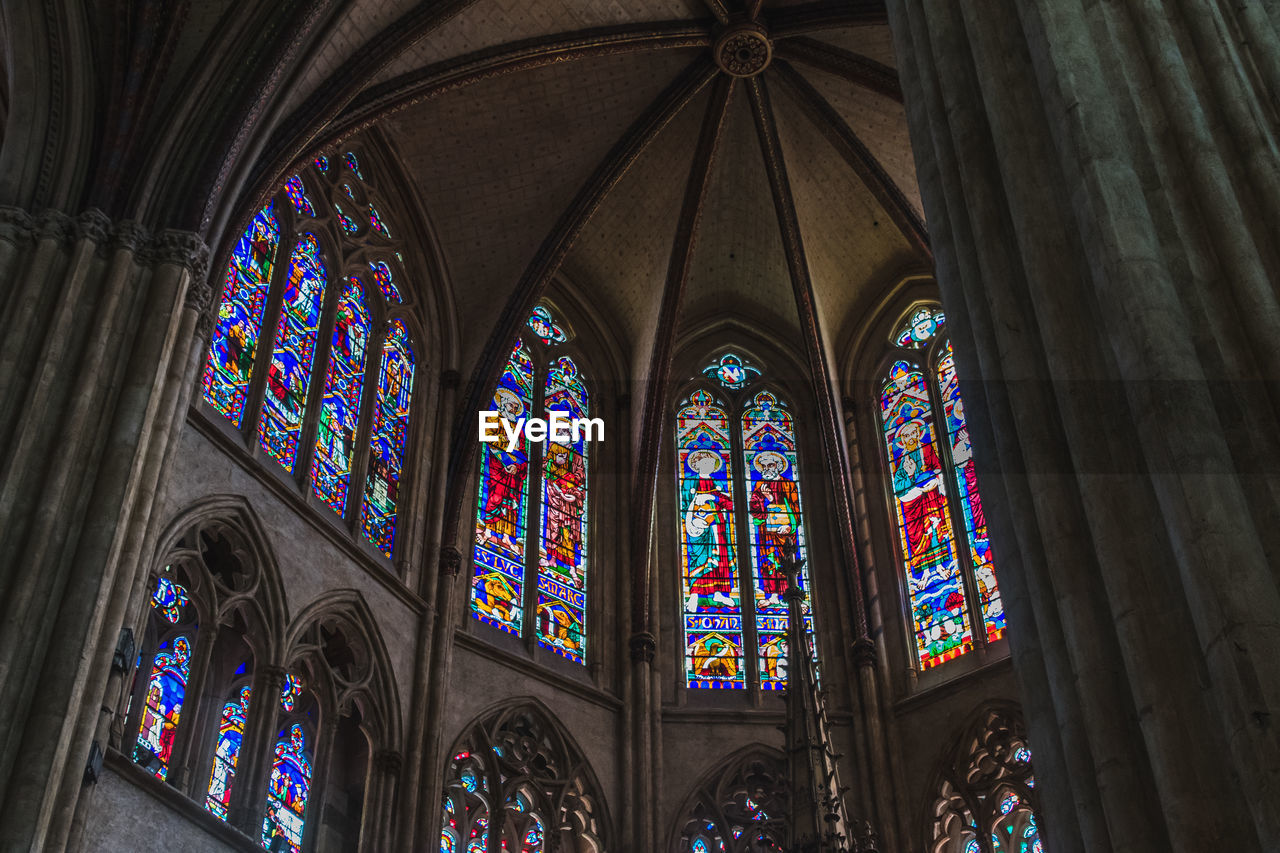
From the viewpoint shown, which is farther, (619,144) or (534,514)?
(619,144)

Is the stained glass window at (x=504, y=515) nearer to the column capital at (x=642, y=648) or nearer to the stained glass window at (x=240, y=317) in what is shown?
the column capital at (x=642, y=648)

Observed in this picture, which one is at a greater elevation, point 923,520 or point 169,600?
point 923,520

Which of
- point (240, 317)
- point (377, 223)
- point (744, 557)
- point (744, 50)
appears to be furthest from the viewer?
point (744, 557)

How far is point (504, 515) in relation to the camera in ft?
55.9

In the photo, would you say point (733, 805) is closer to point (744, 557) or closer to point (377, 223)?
point (744, 557)

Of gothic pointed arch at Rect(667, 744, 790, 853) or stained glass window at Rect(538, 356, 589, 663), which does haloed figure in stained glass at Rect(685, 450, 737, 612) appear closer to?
stained glass window at Rect(538, 356, 589, 663)

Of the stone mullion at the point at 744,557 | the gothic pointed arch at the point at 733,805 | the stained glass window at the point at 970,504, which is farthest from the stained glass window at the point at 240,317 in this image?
the stained glass window at the point at 970,504

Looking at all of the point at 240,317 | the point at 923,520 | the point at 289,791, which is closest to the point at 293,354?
the point at 240,317

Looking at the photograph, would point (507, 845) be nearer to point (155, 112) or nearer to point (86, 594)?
point (86, 594)

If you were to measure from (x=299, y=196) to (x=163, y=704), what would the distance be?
20.9ft

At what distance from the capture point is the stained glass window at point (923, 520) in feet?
54.5

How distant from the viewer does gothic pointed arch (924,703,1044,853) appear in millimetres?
14773

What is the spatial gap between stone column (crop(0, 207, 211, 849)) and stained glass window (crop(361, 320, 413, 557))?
391 cm

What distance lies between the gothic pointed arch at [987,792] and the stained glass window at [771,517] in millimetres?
2142
